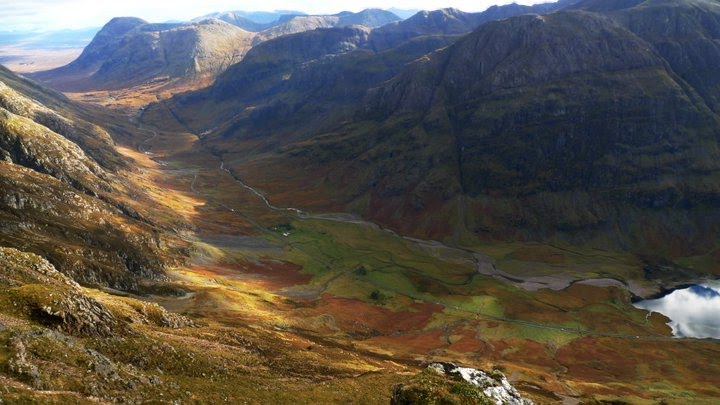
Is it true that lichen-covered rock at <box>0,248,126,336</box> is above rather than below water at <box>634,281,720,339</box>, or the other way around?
above

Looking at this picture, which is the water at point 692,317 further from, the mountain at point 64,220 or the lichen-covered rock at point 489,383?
the mountain at point 64,220

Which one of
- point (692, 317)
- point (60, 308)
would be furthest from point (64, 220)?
point (692, 317)

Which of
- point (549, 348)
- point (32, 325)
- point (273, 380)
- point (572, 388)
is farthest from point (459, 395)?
point (549, 348)

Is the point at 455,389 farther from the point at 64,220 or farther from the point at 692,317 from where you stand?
the point at 692,317

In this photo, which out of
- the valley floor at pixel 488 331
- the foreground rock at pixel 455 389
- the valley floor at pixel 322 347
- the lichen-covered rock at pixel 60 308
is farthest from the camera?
the valley floor at pixel 488 331

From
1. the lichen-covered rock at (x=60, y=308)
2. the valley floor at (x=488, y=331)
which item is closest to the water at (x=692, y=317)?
the valley floor at (x=488, y=331)

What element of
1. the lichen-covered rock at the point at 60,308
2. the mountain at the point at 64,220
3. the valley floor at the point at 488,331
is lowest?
the valley floor at the point at 488,331

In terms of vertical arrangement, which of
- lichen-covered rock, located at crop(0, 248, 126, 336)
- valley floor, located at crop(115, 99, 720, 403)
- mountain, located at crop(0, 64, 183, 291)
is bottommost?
valley floor, located at crop(115, 99, 720, 403)

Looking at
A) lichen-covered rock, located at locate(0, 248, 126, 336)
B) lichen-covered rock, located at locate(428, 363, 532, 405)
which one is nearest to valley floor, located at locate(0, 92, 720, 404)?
lichen-covered rock, located at locate(0, 248, 126, 336)

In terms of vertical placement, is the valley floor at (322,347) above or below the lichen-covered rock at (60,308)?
below

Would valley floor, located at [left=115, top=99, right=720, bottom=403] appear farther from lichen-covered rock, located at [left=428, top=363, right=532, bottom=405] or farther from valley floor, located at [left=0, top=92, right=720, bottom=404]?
lichen-covered rock, located at [left=428, top=363, right=532, bottom=405]

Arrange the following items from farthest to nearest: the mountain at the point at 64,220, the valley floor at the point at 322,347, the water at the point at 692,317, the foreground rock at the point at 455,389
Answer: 1. the water at the point at 692,317
2. the mountain at the point at 64,220
3. the valley floor at the point at 322,347
4. the foreground rock at the point at 455,389

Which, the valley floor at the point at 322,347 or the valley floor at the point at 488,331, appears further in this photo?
the valley floor at the point at 488,331

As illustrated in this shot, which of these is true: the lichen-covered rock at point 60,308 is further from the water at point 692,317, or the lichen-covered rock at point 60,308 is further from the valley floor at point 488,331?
the water at point 692,317
